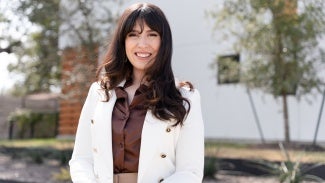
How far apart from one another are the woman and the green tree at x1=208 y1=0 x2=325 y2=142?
930 centimetres

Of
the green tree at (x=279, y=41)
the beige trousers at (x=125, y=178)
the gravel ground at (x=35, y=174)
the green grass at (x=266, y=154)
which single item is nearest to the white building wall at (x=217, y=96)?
the green tree at (x=279, y=41)

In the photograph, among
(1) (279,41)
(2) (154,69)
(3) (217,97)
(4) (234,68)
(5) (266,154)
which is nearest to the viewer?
(2) (154,69)

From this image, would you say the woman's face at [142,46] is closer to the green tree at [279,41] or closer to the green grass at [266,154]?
the green grass at [266,154]

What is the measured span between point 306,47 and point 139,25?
32.8 feet

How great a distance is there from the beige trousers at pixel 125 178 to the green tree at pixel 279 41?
9.58m

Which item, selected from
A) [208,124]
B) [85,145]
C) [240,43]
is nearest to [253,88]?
[240,43]

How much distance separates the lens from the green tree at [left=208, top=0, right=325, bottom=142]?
11422 mm

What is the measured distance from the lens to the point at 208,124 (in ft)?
53.5

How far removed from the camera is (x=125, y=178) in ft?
7.60

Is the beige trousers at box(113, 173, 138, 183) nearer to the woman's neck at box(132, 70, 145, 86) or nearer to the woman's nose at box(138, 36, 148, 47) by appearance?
the woman's neck at box(132, 70, 145, 86)

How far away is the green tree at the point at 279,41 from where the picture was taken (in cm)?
1142

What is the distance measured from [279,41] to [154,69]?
32.1 ft

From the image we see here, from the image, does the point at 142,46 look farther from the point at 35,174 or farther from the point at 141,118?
the point at 35,174

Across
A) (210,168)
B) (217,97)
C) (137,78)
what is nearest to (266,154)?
(210,168)
